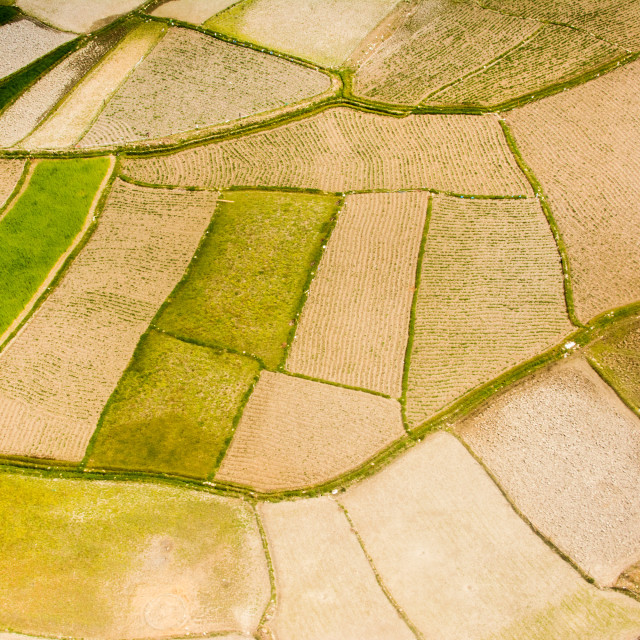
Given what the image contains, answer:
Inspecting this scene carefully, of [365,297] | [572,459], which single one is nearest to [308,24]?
[365,297]

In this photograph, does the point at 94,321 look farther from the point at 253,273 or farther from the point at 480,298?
the point at 480,298

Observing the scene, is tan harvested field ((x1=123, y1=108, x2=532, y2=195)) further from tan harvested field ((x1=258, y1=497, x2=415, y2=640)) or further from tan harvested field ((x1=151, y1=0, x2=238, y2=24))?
tan harvested field ((x1=258, y1=497, x2=415, y2=640))

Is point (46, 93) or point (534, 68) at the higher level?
point (46, 93)

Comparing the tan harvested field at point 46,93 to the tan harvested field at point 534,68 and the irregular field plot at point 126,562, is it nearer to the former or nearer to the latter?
the irregular field plot at point 126,562

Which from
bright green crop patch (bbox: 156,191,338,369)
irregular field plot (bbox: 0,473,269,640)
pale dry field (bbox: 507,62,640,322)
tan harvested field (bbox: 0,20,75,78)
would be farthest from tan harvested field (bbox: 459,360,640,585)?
tan harvested field (bbox: 0,20,75,78)

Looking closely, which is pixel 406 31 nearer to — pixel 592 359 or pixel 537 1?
pixel 537 1

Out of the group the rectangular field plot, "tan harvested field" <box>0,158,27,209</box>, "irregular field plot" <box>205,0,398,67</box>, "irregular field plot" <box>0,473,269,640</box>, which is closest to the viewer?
the rectangular field plot
